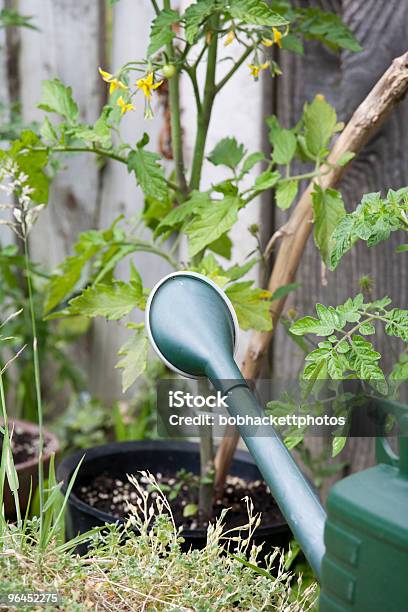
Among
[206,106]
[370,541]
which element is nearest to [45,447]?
[206,106]

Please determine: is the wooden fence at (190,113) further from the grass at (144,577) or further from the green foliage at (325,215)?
the grass at (144,577)

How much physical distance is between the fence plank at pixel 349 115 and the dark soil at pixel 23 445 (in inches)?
23.5

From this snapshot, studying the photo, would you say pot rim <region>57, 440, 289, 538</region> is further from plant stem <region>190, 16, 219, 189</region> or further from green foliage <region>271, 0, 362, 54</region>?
green foliage <region>271, 0, 362, 54</region>

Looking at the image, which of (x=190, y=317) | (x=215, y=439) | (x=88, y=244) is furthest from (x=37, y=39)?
(x=190, y=317)

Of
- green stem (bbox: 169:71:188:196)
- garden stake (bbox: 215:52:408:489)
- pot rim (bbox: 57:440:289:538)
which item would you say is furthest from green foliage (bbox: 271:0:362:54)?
pot rim (bbox: 57:440:289:538)

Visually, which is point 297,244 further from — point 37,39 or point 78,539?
point 37,39

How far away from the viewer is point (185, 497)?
143 cm

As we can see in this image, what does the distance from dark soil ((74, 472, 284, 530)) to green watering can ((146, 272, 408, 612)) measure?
1.64ft

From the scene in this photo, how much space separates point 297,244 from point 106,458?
553 mm

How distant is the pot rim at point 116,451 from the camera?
1.20m

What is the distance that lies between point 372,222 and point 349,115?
700 mm

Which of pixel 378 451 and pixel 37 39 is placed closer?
pixel 378 451

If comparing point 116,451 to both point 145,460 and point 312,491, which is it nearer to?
point 145,460

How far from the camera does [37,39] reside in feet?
7.11
